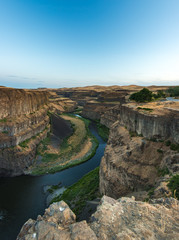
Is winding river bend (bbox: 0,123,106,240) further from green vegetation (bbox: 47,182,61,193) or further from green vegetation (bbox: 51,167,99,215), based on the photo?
green vegetation (bbox: 51,167,99,215)

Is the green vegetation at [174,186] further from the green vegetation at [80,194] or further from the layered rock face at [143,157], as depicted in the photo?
the green vegetation at [80,194]

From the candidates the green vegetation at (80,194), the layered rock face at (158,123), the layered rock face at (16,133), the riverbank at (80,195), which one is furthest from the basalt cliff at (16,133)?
the layered rock face at (158,123)

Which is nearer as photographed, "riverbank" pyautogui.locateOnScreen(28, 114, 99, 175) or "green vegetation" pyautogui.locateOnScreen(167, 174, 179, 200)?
"green vegetation" pyautogui.locateOnScreen(167, 174, 179, 200)

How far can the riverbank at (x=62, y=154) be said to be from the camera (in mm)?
32719

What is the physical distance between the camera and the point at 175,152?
14.7 meters

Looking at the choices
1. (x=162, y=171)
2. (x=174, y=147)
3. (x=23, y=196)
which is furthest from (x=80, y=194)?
(x=174, y=147)

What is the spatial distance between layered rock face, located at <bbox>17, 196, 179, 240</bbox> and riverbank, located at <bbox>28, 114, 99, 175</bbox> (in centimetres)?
2511

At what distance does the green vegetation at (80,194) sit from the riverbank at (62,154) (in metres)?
8.65

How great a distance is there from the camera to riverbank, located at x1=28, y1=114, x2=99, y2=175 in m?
32.7

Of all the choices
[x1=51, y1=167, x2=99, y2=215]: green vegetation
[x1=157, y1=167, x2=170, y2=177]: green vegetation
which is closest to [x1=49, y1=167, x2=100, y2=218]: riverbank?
[x1=51, y1=167, x2=99, y2=215]: green vegetation

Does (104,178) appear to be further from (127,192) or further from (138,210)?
(138,210)

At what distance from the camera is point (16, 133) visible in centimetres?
3297

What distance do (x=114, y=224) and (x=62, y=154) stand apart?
33132mm

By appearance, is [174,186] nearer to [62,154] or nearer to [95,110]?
[62,154]
